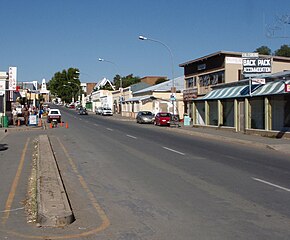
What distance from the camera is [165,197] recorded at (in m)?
8.90

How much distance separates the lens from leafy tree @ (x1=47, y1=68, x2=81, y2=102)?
148 metres

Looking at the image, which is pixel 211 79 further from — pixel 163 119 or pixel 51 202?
pixel 51 202

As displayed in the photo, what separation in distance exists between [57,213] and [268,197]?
4.48 m

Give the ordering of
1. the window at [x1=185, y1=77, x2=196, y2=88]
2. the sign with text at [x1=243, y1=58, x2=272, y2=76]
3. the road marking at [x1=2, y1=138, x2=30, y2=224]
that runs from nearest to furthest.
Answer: the road marking at [x1=2, y1=138, x2=30, y2=224] → the sign with text at [x1=243, y1=58, x2=272, y2=76] → the window at [x1=185, y1=77, x2=196, y2=88]

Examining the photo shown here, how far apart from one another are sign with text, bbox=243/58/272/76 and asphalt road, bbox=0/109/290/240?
14.4 meters

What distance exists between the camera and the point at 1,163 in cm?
1456

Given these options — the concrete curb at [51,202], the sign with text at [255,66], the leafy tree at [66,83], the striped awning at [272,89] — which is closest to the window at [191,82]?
the sign with text at [255,66]

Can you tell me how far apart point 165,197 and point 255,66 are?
22.4m

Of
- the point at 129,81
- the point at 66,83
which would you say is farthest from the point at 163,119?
the point at 66,83

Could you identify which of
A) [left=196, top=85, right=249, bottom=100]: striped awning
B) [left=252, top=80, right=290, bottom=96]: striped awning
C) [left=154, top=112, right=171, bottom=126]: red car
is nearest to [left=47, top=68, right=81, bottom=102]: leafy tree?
[left=154, top=112, right=171, bottom=126]: red car

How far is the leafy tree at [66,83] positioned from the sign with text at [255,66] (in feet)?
394

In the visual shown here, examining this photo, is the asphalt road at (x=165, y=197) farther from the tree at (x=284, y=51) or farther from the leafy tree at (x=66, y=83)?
the leafy tree at (x=66, y=83)

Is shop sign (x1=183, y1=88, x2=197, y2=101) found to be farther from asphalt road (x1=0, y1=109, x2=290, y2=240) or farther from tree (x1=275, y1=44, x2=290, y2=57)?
tree (x1=275, y1=44, x2=290, y2=57)

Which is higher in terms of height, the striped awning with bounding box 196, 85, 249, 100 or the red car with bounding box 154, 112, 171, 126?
the striped awning with bounding box 196, 85, 249, 100
